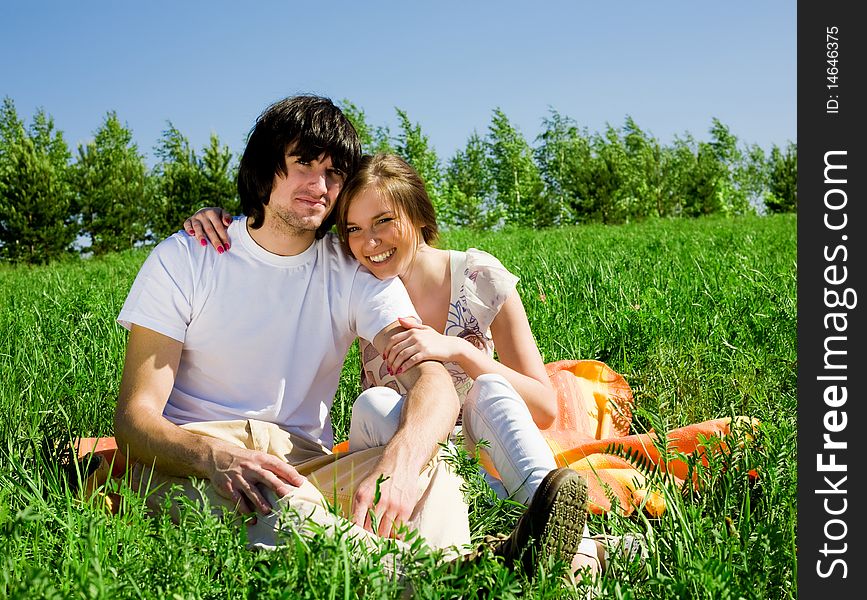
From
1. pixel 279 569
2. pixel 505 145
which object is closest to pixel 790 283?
pixel 279 569

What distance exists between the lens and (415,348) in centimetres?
293

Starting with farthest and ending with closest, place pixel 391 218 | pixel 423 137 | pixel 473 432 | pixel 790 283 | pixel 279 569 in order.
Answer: pixel 423 137 < pixel 790 283 < pixel 391 218 < pixel 473 432 < pixel 279 569

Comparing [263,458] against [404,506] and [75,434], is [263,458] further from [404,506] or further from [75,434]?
[75,434]

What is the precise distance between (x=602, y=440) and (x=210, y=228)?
5.62 feet

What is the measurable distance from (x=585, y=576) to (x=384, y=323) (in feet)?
4.28

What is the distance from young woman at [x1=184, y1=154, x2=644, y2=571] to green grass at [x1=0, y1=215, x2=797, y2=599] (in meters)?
0.23

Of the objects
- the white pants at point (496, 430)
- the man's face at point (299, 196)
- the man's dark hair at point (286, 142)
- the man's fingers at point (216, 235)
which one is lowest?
the white pants at point (496, 430)

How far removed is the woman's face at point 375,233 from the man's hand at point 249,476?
0.97m

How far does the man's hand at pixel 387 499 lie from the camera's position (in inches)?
91.8

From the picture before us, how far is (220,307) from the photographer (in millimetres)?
3023

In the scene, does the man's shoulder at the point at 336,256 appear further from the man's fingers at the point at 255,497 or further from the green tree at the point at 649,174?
the green tree at the point at 649,174

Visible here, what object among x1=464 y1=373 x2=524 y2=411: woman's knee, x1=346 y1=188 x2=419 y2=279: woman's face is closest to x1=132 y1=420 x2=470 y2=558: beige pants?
x1=464 y1=373 x2=524 y2=411: woman's knee

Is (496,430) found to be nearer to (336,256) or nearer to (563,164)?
(336,256)

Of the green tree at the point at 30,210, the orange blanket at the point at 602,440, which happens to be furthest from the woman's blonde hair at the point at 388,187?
the green tree at the point at 30,210
